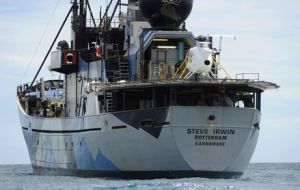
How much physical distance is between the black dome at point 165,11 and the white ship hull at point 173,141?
656cm

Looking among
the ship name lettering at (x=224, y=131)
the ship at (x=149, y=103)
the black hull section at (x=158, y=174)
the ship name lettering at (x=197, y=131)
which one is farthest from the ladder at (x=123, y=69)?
the ship name lettering at (x=224, y=131)

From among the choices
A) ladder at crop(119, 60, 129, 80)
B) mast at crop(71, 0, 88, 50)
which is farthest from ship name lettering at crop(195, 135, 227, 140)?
mast at crop(71, 0, 88, 50)

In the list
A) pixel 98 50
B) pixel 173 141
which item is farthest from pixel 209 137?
pixel 98 50

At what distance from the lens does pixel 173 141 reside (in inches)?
1839

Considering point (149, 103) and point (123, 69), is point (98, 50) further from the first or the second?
point (149, 103)

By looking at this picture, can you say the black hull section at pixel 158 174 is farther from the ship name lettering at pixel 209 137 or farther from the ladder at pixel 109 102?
the ladder at pixel 109 102

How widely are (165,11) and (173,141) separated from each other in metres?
8.91

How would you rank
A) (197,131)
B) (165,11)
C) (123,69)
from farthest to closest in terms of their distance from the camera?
(123,69), (165,11), (197,131)

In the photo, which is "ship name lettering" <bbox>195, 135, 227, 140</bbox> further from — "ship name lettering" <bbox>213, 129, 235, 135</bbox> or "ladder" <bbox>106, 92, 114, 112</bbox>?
"ladder" <bbox>106, 92, 114, 112</bbox>

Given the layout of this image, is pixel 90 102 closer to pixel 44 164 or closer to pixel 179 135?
pixel 179 135

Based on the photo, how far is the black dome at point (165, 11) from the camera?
171 ft

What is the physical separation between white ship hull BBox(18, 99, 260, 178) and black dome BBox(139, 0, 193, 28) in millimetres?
6556

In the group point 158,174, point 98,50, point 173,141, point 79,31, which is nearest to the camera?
point 173,141

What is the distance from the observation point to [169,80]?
47000 millimetres
